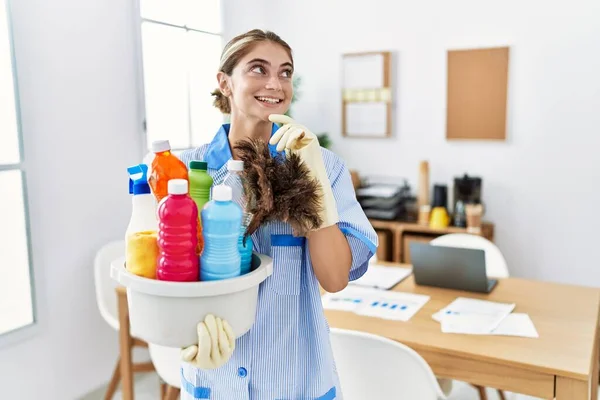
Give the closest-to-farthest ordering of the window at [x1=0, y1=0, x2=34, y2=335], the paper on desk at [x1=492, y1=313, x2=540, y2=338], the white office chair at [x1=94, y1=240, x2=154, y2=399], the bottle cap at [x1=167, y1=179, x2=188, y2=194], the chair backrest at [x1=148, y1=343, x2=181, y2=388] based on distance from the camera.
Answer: the bottle cap at [x1=167, y1=179, x2=188, y2=194] < the paper on desk at [x1=492, y1=313, x2=540, y2=338] < the chair backrest at [x1=148, y1=343, x2=181, y2=388] < the window at [x1=0, y1=0, x2=34, y2=335] < the white office chair at [x1=94, y1=240, x2=154, y2=399]

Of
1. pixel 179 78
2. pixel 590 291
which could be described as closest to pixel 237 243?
pixel 590 291

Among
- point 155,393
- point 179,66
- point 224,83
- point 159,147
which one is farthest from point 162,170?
point 179,66

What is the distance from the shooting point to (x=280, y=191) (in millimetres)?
904

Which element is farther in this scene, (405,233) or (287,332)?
(405,233)

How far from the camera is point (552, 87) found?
296 cm

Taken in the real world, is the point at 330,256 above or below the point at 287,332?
above

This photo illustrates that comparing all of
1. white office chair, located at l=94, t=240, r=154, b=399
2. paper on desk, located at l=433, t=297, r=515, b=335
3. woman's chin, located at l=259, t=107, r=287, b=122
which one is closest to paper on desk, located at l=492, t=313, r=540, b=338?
paper on desk, located at l=433, t=297, r=515, b=335

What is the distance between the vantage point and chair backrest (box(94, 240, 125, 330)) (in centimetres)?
241

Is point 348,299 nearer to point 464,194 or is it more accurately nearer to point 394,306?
point 394,306

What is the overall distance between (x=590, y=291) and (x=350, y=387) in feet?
3.38

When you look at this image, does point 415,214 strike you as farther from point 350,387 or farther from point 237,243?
point 237,243

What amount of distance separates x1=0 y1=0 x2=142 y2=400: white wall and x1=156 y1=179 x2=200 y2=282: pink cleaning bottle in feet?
5.76

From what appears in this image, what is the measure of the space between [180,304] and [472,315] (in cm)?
115

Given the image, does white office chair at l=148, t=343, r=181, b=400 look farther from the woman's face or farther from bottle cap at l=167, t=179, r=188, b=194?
bottle cap at l=167, t=179, r=188, b=194
